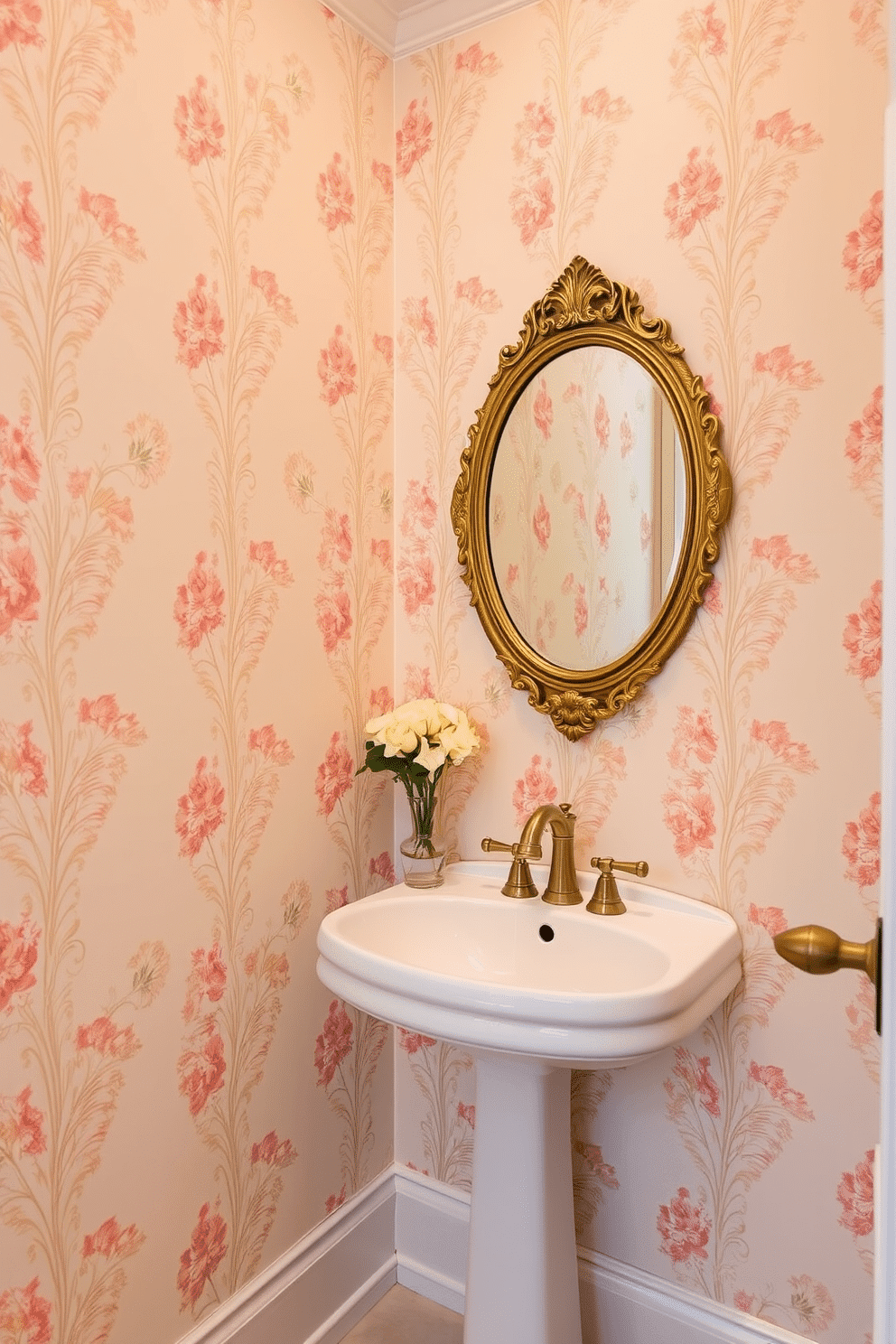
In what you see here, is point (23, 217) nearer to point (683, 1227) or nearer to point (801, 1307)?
point (683, 1227)

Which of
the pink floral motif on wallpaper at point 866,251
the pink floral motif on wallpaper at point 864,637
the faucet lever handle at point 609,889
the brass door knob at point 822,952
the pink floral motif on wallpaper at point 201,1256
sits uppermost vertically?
the pink floral motif on wallpaper at point 866,251

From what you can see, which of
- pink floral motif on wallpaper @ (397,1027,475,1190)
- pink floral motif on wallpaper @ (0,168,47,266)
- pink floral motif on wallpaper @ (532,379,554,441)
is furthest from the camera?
pink floral motif on wallpaper @ (397,1027,475,1190)

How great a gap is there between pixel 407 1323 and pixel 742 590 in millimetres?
1498

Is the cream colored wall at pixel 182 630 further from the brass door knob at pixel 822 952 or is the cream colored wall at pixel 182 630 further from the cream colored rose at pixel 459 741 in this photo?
the brass door knob at pixel 822 952

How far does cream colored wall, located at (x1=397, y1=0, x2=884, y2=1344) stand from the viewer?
4.39ft

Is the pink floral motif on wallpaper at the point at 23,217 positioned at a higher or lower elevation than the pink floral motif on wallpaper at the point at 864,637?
higher

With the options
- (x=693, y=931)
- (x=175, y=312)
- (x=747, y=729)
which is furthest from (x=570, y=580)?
(x=175, y=312)

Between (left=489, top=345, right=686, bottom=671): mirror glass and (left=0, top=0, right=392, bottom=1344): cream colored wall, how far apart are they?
30 cm

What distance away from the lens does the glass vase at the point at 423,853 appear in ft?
5.49

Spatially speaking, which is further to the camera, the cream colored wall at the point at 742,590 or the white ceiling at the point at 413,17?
the white ceiling at the point at 413,17

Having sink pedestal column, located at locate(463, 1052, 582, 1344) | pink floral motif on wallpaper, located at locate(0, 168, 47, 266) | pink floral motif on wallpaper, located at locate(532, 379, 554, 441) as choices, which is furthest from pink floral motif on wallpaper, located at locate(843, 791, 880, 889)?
pink floral motif on wallpaper, located at locate(0, 168, 47, 266)

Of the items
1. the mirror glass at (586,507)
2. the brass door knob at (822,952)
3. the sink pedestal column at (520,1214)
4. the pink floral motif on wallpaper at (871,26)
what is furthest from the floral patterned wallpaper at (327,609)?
the brass door knob at (822,952)

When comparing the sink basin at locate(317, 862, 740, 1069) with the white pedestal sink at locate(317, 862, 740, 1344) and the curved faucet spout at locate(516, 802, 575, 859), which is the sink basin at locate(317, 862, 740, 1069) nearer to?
the white pedestal sink at locate(317, 862, 740, 1344)

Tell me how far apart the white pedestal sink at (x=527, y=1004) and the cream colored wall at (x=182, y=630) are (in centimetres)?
25
